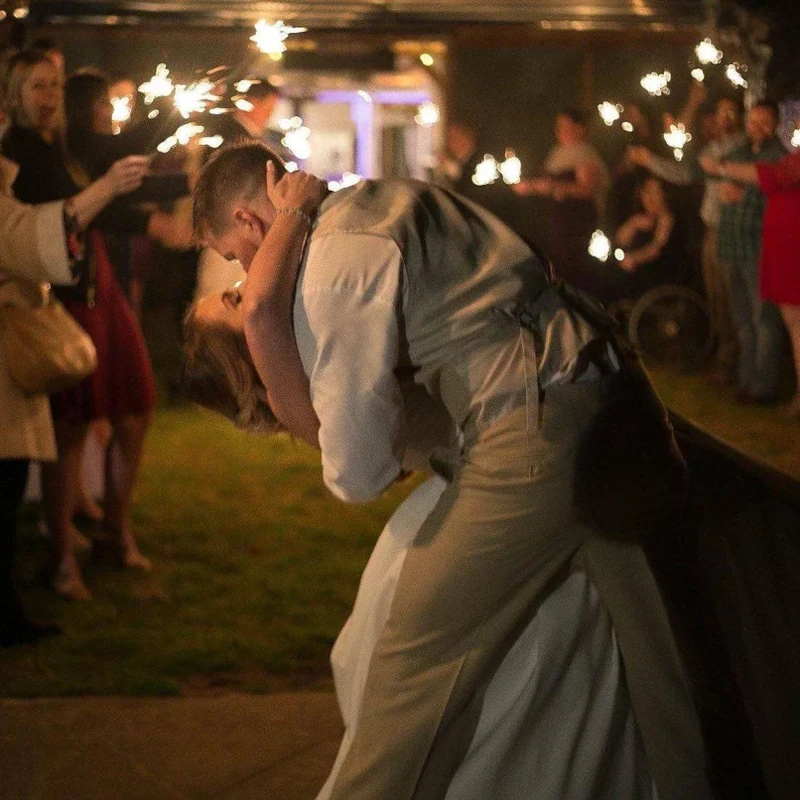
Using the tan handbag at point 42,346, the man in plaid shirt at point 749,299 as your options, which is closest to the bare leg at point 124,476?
the tan handbag at point 42,346

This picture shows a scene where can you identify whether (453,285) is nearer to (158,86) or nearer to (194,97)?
(194,97)

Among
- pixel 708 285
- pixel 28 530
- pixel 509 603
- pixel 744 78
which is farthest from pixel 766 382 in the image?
pixel 509 603

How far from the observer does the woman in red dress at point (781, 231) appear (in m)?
7.27

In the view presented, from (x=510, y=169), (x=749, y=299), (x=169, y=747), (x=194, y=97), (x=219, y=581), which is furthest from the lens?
(x=510, y=169)

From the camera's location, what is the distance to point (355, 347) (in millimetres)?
2428

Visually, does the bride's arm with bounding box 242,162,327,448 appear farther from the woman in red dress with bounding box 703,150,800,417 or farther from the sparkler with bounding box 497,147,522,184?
the sparkler with bounding box 497,147,522,184

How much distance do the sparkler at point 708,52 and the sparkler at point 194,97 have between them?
224cm

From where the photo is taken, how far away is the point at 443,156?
962cm

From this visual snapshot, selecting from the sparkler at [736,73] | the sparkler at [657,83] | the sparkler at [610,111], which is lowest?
the sparkler at [610,111]

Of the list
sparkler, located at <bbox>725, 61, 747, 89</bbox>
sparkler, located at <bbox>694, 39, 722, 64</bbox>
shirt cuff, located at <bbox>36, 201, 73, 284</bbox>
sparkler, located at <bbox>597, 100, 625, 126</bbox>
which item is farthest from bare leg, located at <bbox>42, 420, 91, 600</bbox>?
sparkler, located at <bbox>597, 100, 625, 126</bbox>

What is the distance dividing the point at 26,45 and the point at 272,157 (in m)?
2.87

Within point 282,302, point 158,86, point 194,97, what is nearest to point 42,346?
point 194,97

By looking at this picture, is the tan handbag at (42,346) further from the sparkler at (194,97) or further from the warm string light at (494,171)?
the warm string light at (494,171)

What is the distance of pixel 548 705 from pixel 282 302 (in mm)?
1008
